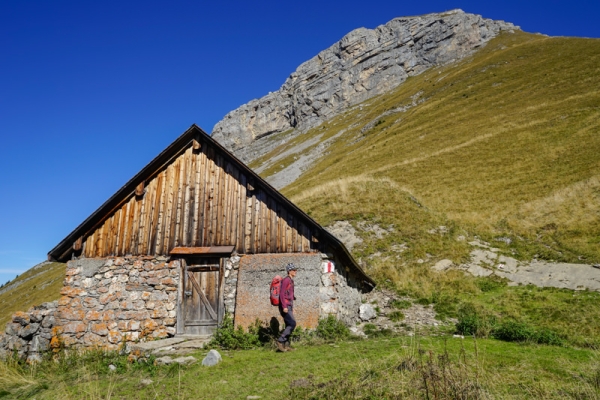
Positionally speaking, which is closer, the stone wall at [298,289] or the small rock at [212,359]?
the small rock at [212,359]

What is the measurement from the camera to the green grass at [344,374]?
6.11 metres

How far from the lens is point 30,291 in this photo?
1889 inches

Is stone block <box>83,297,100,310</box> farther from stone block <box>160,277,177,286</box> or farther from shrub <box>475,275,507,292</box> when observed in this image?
shrub <box>475,275,507,292</box>

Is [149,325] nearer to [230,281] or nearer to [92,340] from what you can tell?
[92,340]

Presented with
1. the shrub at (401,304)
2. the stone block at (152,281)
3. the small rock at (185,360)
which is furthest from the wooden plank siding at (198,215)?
the shrub at (401,304)

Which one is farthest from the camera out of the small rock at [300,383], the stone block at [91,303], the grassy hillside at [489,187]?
the grassy hillside at [489,187]

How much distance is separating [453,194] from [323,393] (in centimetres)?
2970

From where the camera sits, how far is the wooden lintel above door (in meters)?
13.9

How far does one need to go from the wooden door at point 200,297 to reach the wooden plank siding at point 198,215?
786mm

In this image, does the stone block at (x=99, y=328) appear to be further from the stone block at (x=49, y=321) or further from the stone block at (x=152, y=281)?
the stone block at (x=152, y=281)

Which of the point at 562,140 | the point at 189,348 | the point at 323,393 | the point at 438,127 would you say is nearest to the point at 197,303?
the point at 189,348

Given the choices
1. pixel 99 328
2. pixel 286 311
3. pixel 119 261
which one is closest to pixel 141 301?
pixel 99 328

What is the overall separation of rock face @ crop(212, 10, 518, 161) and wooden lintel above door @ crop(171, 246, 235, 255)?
116m

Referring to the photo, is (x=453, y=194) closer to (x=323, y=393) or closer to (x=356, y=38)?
(x=323, y=393)
